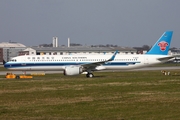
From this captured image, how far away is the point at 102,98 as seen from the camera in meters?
24.3

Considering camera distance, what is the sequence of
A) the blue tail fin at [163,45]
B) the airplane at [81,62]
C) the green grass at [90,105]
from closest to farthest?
the green grass at [90,105] → the airplane at [81,62] → the blue tail fin at [163,45]

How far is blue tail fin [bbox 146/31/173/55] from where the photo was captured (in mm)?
53344

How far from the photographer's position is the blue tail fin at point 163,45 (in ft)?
175

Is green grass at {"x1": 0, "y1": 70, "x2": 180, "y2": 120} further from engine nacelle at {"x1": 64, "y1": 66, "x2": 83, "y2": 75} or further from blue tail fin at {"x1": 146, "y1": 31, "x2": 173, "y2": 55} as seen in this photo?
blue tail fin at {"x1": 146, "y1": 31, "x2": 173, "y2": 55}

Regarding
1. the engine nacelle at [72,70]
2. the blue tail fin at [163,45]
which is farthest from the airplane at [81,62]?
the blue tail fin at [163,45]

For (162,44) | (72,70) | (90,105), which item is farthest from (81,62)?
(90,105)

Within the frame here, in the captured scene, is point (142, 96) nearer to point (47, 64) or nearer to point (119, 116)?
point (119, 116)

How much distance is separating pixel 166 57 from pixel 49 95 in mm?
28422

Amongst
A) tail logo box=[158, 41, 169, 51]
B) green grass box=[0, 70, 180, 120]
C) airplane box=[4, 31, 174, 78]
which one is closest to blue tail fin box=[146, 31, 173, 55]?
tail logo box=[158, 41, 169, 51]

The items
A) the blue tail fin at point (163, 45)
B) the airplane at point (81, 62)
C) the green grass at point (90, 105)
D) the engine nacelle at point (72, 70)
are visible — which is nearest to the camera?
the green grass at point (90, 105)

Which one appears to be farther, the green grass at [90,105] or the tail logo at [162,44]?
the tail logo at [162,44]

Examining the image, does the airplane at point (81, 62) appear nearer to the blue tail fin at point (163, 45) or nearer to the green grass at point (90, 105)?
the blue tail fin at point (163, 45)

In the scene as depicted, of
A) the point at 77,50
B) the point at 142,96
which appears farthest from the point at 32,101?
the point at 77,50

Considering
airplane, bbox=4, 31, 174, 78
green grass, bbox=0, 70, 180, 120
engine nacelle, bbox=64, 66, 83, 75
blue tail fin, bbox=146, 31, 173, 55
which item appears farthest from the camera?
blue tail fin, bbox=146, 31, 173, 55
